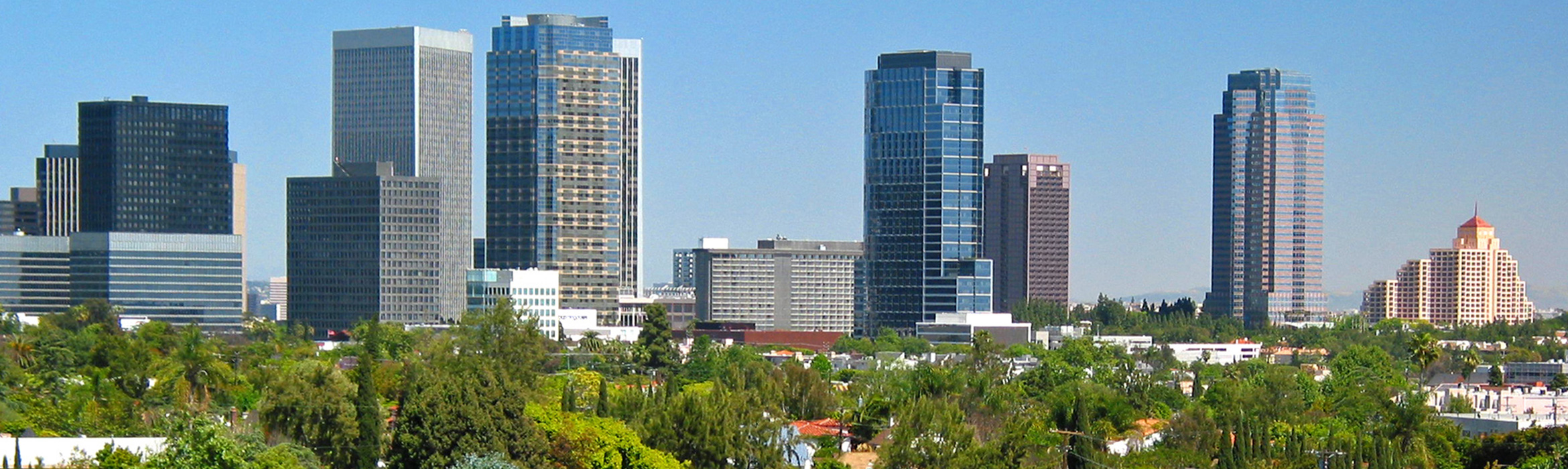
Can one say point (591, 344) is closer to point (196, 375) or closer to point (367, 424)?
point (196, 375)

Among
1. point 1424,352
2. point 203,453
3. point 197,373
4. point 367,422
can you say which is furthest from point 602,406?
point 1424,352

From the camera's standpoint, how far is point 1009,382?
13050 cm

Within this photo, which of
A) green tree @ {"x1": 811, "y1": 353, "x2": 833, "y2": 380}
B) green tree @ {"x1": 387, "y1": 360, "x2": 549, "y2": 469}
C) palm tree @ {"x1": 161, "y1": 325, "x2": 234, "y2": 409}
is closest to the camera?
green tree @ {"x1": 387, "y1": 360, "x2": 549, "y2": 469}

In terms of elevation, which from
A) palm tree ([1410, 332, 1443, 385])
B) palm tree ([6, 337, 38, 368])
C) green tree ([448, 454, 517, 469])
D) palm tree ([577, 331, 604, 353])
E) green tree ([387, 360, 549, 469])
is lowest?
palm tree ([577, 331, 604, 353])

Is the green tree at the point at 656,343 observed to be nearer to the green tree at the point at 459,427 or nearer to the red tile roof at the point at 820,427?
the red tile roof at the point at 820,427

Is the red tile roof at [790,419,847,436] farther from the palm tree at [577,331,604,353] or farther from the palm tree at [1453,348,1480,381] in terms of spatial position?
the palm tree at [1453,348,1480,381]

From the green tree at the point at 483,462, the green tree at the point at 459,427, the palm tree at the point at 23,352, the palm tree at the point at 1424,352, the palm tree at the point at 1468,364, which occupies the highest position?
the green tree at the point at 459,427

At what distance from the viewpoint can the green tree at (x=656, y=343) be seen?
154 metres

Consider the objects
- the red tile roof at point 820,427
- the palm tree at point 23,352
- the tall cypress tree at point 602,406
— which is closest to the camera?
the tall cypress tree at point 602,406

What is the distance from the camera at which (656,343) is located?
156 meters

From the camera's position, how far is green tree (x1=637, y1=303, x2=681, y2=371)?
15388 cm

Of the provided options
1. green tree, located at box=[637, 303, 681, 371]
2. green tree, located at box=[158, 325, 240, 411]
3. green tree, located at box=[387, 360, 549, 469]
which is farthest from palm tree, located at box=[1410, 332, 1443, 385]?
green tree, located at box=[387, 360, 549, 469]

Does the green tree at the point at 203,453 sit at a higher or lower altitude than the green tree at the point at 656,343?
higher

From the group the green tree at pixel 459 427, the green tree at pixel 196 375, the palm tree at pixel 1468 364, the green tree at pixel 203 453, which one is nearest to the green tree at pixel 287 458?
the green tree at pixel 203 453
